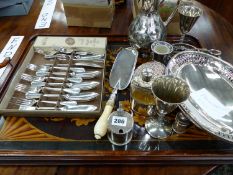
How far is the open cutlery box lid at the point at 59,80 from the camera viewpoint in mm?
495

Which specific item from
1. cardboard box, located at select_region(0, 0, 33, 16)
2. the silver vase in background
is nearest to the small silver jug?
the silver vase in background

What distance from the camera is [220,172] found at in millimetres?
917

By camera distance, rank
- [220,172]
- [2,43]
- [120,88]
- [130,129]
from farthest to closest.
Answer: [220,172], [2,43], [120,88], [130,129]

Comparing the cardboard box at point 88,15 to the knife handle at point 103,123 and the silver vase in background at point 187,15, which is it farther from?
the knife handle at point 103,123

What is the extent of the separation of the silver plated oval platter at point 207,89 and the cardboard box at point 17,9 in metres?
0.56

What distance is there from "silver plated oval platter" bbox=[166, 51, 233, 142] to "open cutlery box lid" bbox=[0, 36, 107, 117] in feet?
0.63

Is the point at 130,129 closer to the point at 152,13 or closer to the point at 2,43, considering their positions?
the point at 152,13

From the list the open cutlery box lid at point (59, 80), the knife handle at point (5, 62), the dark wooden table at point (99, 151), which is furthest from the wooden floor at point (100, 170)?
the knife handle at point (5, 62)

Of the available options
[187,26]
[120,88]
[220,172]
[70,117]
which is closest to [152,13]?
[187,26]

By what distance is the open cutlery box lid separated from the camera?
49 centimetres

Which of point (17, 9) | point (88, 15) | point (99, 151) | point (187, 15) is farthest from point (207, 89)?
point (17, 9)

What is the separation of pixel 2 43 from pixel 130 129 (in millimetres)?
498

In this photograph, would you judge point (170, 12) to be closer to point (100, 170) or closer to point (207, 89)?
point (207, 89)

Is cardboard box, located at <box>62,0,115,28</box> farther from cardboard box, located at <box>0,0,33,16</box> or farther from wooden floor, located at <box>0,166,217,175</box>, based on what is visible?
wooden floor, located at <box>0,166,217,175</box>
